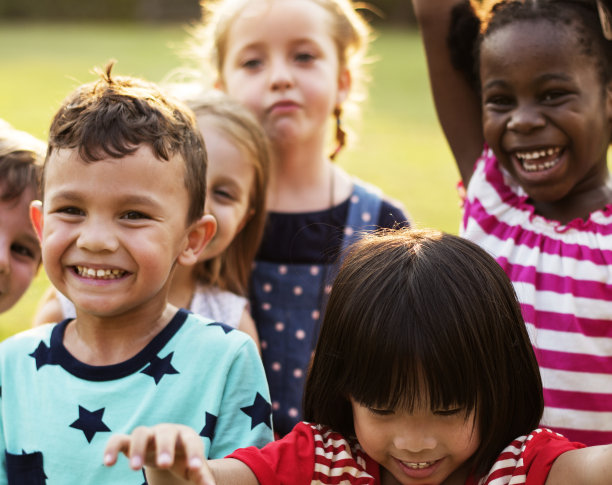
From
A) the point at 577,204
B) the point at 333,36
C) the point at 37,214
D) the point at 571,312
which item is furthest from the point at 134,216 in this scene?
the point at 333,36

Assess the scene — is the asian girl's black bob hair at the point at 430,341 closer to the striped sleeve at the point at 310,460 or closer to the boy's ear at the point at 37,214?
the striped sleeve at the point at 310,460

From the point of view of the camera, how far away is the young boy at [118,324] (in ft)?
6.73

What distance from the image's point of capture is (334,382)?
6.41 ft

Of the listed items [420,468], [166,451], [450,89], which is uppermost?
[450,89]

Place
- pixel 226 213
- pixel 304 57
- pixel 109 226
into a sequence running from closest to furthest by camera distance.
Result: 1. pixel 109 226
2. pixel 226 213
3. pixel 304 57

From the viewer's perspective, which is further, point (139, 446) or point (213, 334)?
point (213, 334)

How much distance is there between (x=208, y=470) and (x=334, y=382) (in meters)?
0.38

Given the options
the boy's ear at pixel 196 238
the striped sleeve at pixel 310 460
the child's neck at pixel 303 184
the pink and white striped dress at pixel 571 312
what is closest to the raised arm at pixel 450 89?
the pink and white striped dress at pixel 571 312

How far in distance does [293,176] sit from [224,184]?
572mm

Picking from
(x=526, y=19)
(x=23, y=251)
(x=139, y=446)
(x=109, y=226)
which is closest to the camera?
(x=139, y=446)

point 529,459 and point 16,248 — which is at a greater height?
point 16,248

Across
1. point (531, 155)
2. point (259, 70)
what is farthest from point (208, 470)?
point (259, 70)

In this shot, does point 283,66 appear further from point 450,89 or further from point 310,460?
point 310,460

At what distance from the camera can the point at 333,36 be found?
11.6 feet
